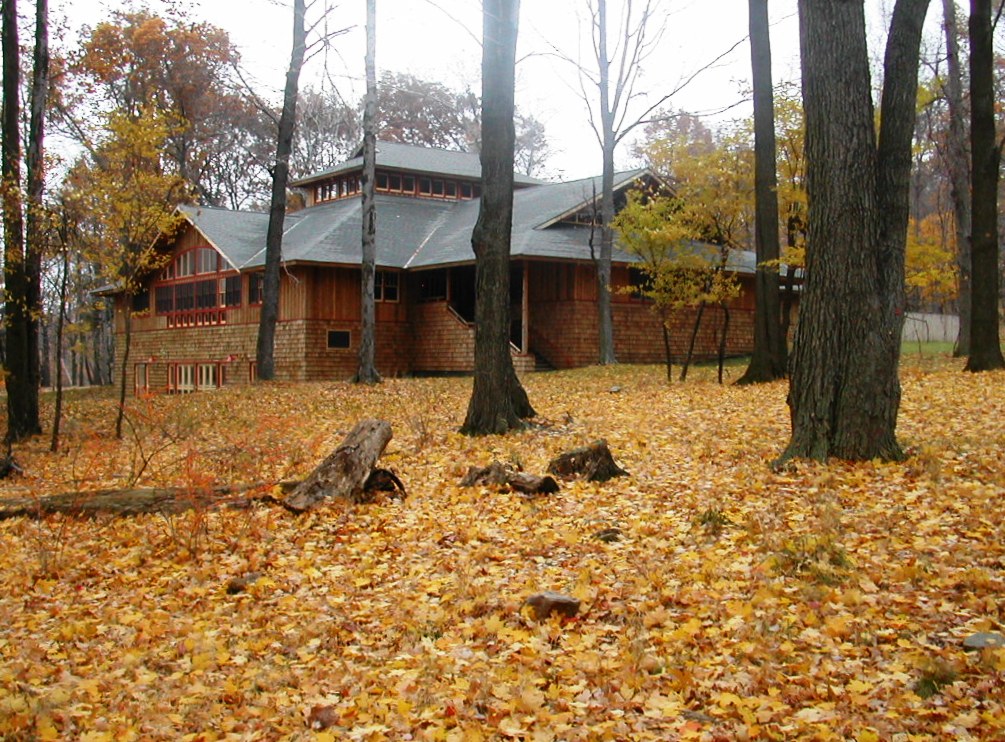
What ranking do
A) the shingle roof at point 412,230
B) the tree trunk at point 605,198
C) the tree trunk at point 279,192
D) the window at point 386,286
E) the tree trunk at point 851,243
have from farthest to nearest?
1. the window at point 386,286
2. the shingle roof at point 412,230
3. the tree trunk at point 605,198
4. the tree trunk at point 279,192
5. the tree trunk at point 851,243

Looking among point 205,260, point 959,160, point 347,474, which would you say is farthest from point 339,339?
point 347,474

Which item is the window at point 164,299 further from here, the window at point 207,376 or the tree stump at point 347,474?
the tree stump at point 347,474

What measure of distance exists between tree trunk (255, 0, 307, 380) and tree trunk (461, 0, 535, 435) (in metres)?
10.8

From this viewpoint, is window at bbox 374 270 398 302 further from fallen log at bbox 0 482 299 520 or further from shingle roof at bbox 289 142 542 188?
fallen log at bbox 0 482 299 520

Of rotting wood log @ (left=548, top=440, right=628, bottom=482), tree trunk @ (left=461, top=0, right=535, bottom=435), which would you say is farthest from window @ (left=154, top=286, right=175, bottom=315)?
rotting wood log @ (left=548, top=440, right=628, bottom=482)

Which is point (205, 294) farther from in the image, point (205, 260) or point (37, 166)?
point (37, 166)

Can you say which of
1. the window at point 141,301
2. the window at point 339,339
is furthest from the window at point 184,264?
the window at point 339,339

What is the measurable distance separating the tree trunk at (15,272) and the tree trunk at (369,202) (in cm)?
755

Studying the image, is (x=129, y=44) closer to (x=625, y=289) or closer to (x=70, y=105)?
(x=70, y=105)

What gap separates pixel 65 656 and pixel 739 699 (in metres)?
3.87

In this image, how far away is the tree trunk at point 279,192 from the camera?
22.0 m

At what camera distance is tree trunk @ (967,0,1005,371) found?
1588 centimetres

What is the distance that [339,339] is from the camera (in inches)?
1144

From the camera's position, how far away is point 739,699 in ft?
13.5
